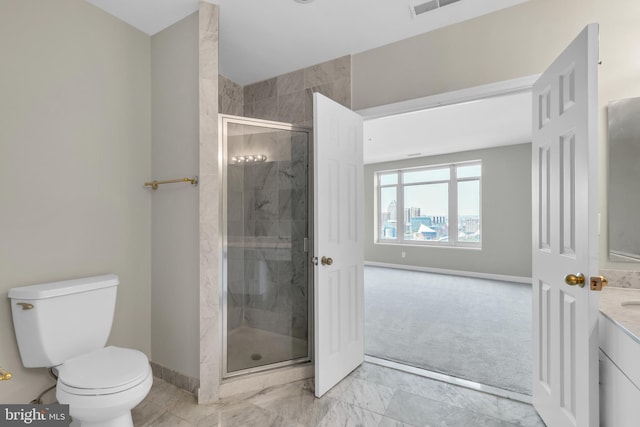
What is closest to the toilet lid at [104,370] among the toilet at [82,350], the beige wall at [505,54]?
the toilet at [82,350]

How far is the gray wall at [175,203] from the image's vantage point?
206 cm

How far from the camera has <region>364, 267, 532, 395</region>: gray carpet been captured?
2.42 m

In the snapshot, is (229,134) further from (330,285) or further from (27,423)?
(27,423)

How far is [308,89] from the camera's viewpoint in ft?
8.87

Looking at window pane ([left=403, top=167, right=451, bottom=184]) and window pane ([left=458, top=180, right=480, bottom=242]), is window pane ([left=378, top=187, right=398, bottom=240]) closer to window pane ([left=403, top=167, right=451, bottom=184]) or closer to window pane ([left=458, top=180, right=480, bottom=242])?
window pane ([left=403, top=167, right=451, bottom=184])

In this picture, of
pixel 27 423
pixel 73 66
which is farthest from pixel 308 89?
pixel 27 423

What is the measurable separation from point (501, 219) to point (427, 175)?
5.97 ft

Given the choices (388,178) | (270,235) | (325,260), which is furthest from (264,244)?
(388,178)

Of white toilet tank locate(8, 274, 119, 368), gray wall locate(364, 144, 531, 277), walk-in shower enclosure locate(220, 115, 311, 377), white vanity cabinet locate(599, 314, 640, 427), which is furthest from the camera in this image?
gray wall locate(364, 144, 531, 277)

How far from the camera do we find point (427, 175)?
6922 millimetres

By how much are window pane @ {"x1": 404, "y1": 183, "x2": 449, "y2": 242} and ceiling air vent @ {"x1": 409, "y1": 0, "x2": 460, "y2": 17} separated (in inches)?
203

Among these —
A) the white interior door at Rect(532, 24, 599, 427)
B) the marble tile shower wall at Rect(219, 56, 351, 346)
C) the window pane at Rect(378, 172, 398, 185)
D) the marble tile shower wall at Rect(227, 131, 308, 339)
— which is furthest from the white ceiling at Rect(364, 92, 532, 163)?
the white interior door at Rect(532, 24, 599, 427)

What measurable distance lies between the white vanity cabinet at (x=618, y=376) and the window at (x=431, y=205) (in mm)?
5311

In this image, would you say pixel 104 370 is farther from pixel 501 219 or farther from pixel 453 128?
pixel 501 219
